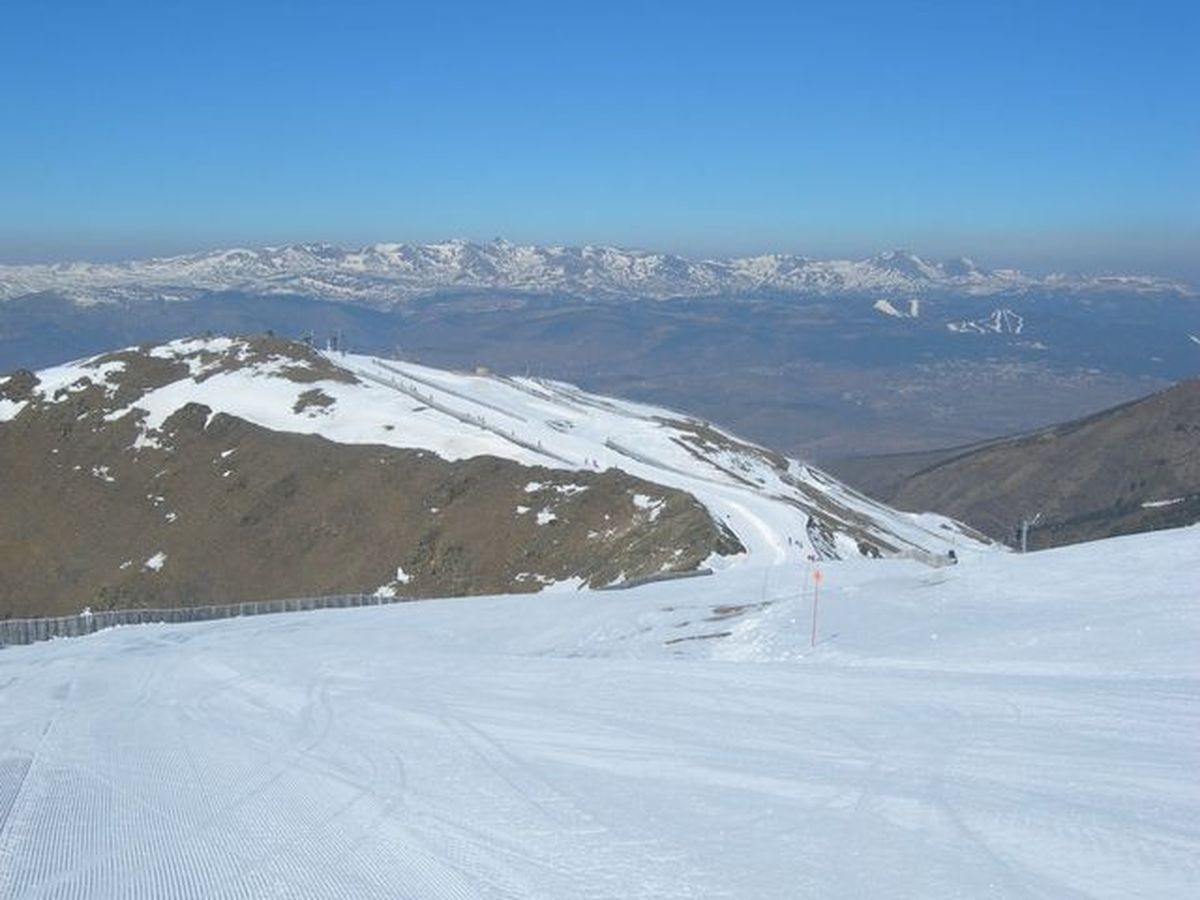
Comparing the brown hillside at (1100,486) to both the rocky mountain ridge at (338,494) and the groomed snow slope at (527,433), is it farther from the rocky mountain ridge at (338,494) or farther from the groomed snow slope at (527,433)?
the rocky mountain ridge at (338,494)

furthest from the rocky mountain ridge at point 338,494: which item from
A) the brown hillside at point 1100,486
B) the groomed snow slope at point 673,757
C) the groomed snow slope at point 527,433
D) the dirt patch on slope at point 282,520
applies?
the brown hillside at point 1100,486

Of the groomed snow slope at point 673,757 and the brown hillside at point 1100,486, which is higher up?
the groomed snow slope at point 673,757

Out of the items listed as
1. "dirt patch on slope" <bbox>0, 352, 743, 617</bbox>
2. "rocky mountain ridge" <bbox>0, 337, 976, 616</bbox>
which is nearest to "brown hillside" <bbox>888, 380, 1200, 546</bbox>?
"rocky mountain ridge" <bbox>0, 337, 976, 616</bbox>

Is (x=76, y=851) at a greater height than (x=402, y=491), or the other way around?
(x=76, y=851)

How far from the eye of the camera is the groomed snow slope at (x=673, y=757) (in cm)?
838

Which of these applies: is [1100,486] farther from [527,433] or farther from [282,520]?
[282,520]

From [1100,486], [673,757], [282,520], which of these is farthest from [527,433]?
[1100,486]

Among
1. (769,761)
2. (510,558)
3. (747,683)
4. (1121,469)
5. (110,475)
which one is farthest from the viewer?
(1121,469)

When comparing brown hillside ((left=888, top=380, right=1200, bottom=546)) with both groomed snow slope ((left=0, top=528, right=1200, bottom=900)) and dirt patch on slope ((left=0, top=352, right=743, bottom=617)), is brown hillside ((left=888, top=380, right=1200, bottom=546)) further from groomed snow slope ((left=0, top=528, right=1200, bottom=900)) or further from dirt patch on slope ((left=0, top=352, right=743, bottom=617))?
groomed snow slope ((left=0, top=528, right=1200, bottom=900))

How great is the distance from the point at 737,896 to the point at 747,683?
8167 mm

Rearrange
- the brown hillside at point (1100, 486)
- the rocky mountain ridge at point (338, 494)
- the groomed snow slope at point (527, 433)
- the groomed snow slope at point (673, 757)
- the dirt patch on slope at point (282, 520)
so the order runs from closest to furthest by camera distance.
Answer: the groomed snow slope at point (673, 757), the dirt patch on slope at point (282, 520), the rocky mountain ridge at point (338, 494), the groomed snow slope at point (527, 433), the brown hillside at point (1100, 486)

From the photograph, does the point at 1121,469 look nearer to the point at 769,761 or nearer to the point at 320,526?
the point at 320,526

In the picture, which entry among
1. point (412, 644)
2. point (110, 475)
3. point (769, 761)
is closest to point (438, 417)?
point (110, 475)

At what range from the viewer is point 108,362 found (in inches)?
3752
